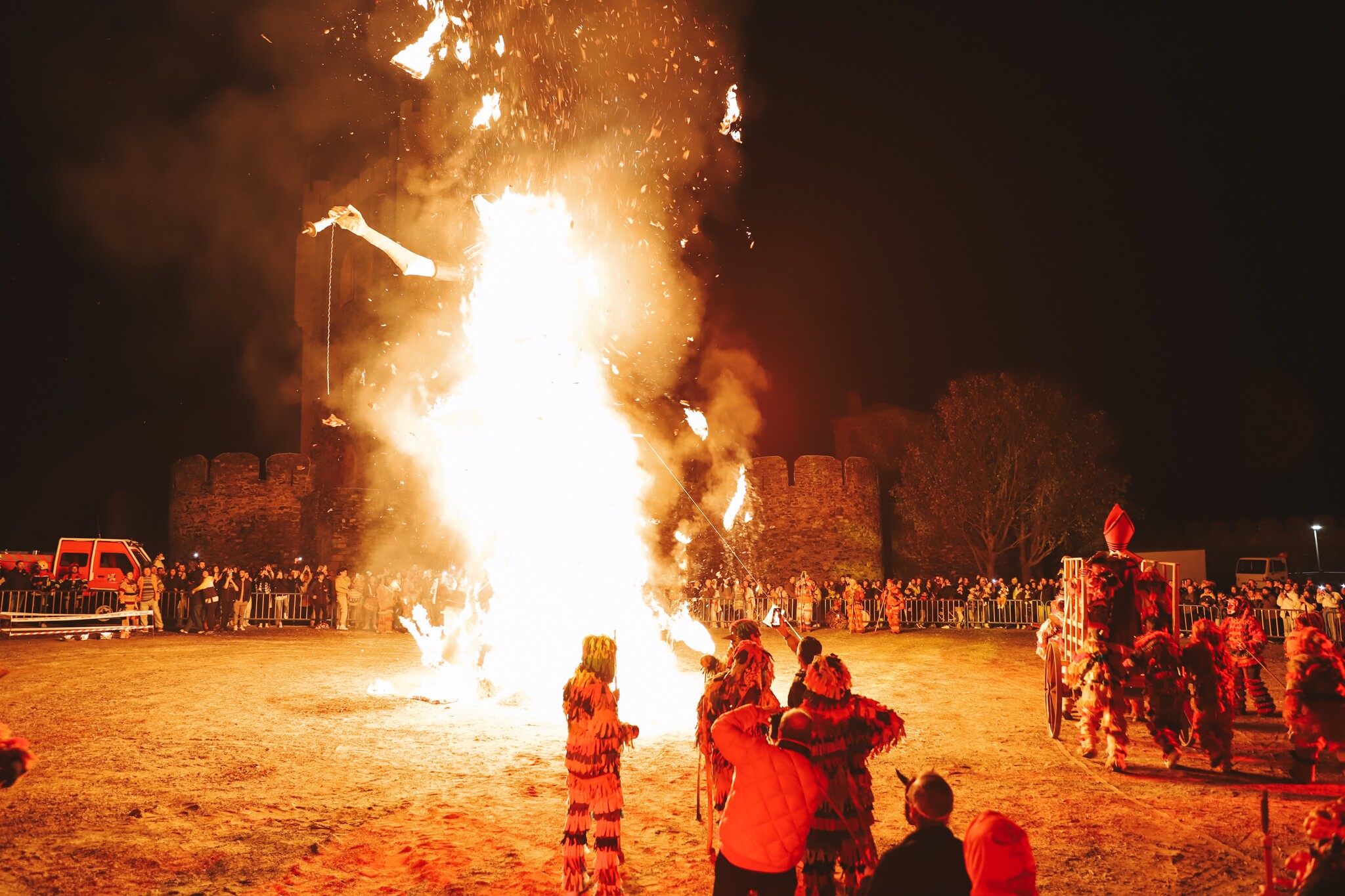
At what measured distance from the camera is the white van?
96.3 ft

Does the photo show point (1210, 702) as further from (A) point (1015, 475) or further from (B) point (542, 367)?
(A) point (1015, 475)

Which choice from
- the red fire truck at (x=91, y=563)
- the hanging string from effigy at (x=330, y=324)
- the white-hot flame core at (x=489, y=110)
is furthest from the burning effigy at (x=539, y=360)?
the hanging string from effigy at (x=330, y=324)

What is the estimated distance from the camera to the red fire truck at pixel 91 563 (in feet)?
77.2

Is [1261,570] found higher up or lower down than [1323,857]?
higher up

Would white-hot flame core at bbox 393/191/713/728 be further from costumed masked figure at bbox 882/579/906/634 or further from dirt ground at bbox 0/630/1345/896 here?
costumed masked figure at bbox 882/579/906/634

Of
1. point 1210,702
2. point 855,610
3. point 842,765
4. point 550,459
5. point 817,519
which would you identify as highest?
point 550,459

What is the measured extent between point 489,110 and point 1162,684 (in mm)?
12385

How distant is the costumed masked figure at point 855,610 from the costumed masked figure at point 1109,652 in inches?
576

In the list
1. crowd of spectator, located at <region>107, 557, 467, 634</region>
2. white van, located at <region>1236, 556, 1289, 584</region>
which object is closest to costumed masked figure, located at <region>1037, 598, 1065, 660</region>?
crowd of spectator, located at <region>107, 557, 467, 634</region>

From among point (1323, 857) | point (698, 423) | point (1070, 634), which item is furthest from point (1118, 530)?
point (698, 423)

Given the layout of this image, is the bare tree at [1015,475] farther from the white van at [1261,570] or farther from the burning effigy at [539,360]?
the burning effigy at [539,360]

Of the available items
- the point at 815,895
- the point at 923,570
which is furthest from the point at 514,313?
the point at 923,570

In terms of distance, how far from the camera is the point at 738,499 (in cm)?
3359

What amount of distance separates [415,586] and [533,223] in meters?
13.2
